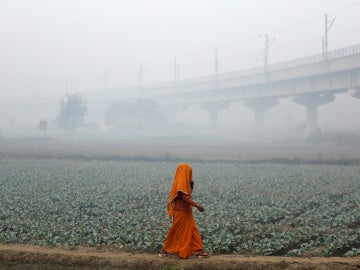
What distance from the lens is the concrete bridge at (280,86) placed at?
50844 millimetres

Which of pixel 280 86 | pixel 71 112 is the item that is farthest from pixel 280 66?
pixel 71 112

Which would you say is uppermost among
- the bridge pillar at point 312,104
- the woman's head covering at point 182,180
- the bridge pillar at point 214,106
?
the bridge pillar at point 214,106

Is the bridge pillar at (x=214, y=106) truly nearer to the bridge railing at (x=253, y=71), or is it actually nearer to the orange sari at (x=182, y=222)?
the bridge railing at (x=253, y=71)

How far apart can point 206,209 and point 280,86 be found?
52505 mm

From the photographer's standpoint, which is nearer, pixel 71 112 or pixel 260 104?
pixel 260 104

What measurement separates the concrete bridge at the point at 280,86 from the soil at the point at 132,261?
41.2m

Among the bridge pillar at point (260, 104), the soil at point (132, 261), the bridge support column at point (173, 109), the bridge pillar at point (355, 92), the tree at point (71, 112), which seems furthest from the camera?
the bridge support column at point (173, 109)

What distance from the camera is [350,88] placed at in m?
50.9

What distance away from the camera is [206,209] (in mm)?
16953

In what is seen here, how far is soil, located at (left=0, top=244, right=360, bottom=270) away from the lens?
1010 centimetres

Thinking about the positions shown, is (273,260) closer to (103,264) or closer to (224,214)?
(103,264)

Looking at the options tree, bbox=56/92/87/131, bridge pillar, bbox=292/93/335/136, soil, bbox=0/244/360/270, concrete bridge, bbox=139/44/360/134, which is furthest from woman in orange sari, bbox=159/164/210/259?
tree, bbox=56/92/87/131

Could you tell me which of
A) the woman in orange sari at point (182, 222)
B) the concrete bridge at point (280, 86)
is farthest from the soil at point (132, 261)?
the concrete bridge at point (280, 86)

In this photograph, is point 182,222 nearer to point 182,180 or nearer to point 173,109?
point 182,180
